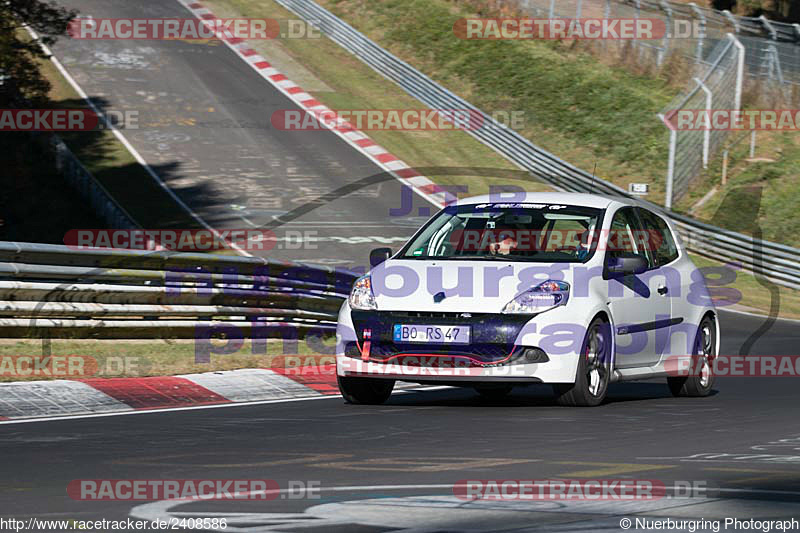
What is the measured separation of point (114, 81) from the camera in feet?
137

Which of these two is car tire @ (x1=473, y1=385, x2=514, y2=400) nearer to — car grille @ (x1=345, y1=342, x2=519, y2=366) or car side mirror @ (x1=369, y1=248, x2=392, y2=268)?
car side mirror @ (x1=369, y1=248, x2=392, y2=268)

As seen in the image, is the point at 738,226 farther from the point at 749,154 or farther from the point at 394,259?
the point at 394,259

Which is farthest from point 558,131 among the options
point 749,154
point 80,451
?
point 80,451

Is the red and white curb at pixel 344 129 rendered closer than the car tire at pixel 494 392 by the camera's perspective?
No

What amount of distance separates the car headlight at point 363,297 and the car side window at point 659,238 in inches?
102

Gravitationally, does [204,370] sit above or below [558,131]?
below

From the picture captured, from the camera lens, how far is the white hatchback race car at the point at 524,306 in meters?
10.1

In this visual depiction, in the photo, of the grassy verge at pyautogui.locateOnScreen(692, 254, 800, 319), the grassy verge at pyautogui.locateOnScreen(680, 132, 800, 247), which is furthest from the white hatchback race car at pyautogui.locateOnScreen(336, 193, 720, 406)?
the grassy verge at pyautogui.locateOnScreen(680, 132, 800, 247)

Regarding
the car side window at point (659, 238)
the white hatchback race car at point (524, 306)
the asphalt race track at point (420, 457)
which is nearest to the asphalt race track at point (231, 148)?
the car side window at point (659, 238)

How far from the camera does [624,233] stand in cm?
1141

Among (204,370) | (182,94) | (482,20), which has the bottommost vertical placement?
(204,370)

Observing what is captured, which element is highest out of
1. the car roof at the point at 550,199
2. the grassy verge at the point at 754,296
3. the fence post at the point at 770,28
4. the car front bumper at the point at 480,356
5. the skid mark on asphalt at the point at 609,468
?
the fence post at the point at 770,28

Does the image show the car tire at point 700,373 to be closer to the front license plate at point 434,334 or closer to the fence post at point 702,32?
the front license plate at point 434,334

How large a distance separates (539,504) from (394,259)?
512cm
